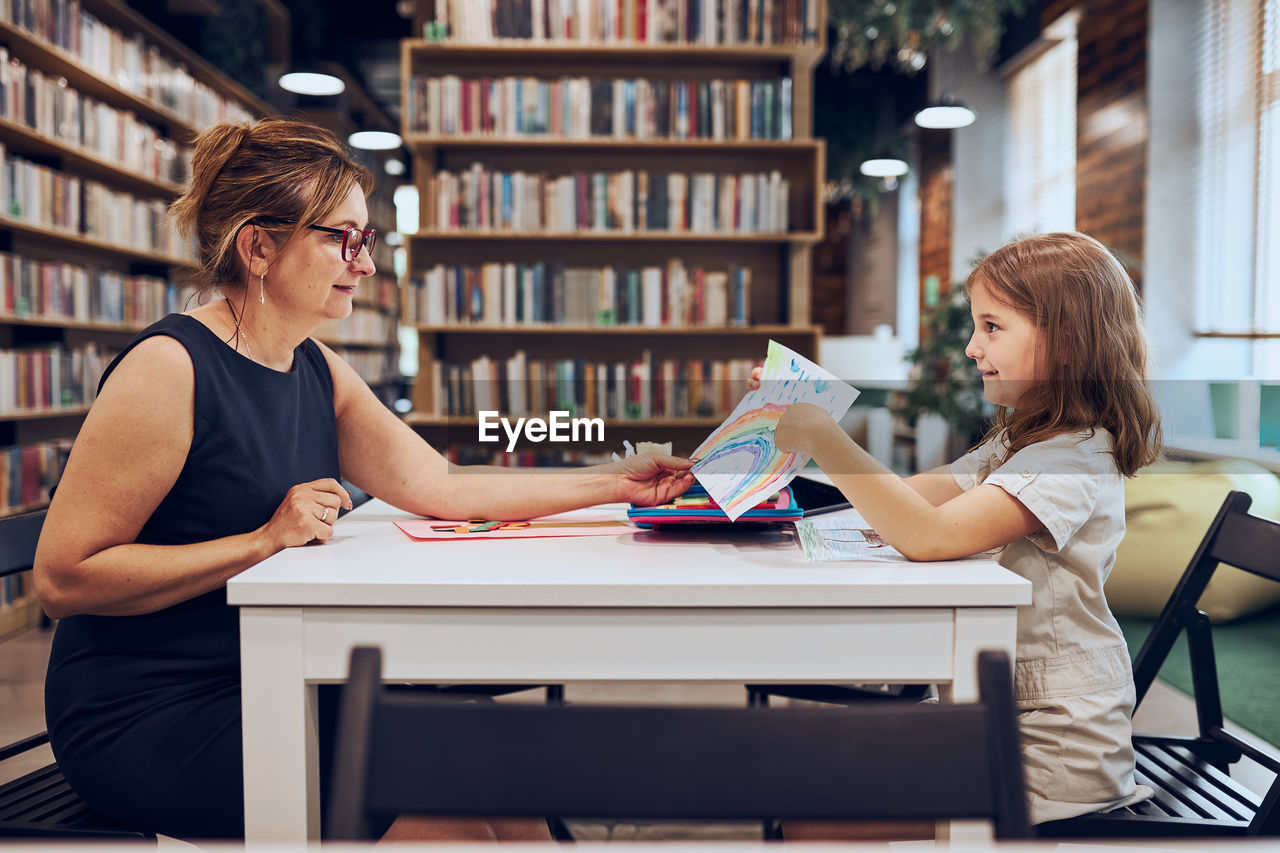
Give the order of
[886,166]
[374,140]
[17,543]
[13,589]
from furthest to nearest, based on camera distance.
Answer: [886,166], [374,140], [13,589], [17,543]

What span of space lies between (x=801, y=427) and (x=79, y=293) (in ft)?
11.4

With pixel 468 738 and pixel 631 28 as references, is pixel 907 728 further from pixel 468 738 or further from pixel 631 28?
pixel 631 28

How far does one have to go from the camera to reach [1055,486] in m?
0.98

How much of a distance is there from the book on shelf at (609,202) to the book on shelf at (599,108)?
16 cm

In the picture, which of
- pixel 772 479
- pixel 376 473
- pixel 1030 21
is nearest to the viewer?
pixel 772 479

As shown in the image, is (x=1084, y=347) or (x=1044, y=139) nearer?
(x=1084, y=347)

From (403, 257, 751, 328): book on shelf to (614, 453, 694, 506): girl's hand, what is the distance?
7.67 ft

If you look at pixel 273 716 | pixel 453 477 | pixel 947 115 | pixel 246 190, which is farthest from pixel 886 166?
pixel 273 716

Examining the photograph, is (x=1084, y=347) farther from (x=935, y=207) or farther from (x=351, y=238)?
(x=935, y=207)

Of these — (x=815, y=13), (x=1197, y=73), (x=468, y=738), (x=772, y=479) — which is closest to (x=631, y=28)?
(x=815, y=13)

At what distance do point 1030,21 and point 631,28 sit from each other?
317 centimetres

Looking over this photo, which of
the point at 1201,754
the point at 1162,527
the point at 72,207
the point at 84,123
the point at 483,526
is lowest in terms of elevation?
the point at 1201,754

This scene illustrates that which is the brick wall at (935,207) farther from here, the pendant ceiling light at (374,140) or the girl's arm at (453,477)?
the girl's arm at (453,477)

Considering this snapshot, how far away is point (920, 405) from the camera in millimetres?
4996
